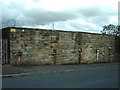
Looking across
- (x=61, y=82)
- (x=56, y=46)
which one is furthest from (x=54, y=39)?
(x=61, y=82)

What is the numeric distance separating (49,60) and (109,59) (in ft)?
29.3

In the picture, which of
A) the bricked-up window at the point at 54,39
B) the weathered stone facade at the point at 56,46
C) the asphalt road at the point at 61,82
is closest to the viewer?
the asphalt road at the point at 61,82

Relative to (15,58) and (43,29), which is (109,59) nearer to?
(43,29)

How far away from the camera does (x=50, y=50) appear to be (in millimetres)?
17500

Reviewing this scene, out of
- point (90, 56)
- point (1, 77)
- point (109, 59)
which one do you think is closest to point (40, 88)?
point (1, 77)

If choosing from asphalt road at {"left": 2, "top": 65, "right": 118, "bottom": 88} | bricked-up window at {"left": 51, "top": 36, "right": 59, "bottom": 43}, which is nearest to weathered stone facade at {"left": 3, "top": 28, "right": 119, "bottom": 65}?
bricked-up window at {"left": 51, "top": 36, "right": 59, "bottom": 43}

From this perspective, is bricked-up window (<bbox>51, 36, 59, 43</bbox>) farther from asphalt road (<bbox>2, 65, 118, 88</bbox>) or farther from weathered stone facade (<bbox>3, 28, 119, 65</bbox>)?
asphalt road (<bbox>2, 65, 118, 88</bbox>)

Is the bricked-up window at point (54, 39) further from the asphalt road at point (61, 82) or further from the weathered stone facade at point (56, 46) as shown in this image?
the asphalt road at point (61, 82)

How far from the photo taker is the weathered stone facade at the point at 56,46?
1577 centimetres

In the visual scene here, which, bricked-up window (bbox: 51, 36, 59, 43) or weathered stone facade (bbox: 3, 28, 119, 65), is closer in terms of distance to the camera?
weathered stone facade (bbox: 3, 28, 119, 65)

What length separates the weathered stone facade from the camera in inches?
621

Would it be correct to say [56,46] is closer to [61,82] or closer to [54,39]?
[54,39]

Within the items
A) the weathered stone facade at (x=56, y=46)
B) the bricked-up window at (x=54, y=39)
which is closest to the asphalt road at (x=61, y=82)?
the weathered stone facade at (x=56, y=46)

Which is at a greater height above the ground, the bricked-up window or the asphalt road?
the bricked-up window
